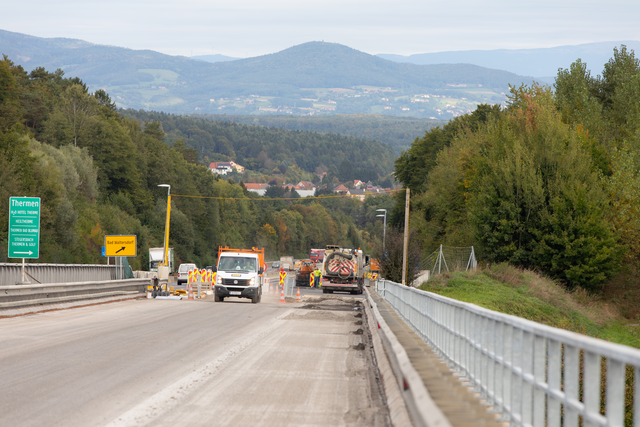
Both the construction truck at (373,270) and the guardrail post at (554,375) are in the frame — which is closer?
the guardrail post at (554,375)

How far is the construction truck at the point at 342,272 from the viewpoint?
4484cm

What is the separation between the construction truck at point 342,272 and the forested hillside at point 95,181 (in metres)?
21.7

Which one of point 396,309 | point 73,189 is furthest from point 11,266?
point 73,189

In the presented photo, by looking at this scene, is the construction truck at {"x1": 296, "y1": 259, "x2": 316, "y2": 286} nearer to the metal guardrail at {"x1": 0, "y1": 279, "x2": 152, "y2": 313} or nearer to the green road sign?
the metal guardrail at {"x1": 0, "y1": 279, "x2": 152, "y2": 313}

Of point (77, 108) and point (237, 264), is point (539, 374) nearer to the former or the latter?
point (237, 264)

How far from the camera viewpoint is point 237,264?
29.2m

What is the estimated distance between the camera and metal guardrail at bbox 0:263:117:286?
2036 centimetres

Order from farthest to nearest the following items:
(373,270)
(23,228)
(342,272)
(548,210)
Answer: (373,270) → (342,272) → (548,210) → (23,228)

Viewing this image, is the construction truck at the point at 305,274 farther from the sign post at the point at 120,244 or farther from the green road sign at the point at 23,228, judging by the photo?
the green road sign at the point at 23,228

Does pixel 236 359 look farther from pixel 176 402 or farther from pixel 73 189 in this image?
pixel 73 189

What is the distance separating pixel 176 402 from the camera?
7.82 meters

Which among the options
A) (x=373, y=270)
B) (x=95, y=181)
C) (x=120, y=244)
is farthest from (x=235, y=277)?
(x=95, y=181)

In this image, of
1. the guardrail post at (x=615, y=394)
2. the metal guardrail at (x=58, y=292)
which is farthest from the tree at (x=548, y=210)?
the guardrail post at (x=615, y=394)

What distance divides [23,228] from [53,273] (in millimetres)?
3196
